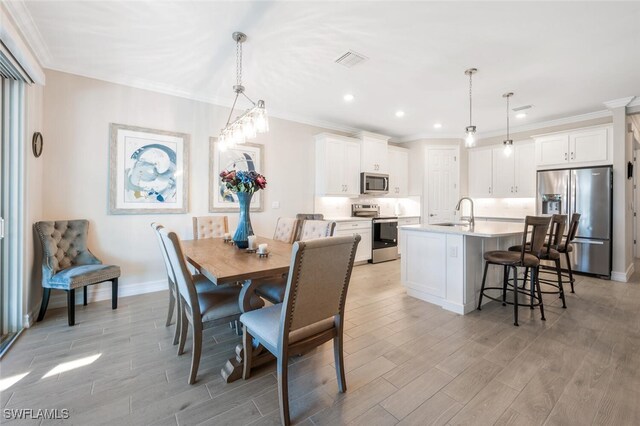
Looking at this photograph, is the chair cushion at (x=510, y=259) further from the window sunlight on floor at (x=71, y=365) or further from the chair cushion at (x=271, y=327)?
the window sunlight on floor at (x=71, y=365)

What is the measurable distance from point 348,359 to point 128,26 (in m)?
3.30

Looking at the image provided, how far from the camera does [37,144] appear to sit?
2805mm

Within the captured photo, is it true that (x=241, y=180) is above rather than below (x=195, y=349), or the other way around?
above

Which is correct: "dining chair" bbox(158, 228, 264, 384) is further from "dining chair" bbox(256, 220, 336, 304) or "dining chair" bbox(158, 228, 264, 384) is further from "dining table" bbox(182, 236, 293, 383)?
"dining chair" bbox(256, 220, 336, 304)

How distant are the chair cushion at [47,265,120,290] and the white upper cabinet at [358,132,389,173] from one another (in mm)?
4219

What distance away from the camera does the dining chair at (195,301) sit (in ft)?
5.70

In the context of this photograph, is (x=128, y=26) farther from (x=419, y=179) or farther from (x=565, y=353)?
(x=419, y=179)

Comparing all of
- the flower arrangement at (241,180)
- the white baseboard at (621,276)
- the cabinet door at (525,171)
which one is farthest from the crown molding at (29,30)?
the white baseboard at (621,276)

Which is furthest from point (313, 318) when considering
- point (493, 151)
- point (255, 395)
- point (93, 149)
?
point (493, 151)

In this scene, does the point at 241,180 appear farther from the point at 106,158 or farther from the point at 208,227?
the point at 106,158

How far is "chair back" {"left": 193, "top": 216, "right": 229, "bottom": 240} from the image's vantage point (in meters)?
3.46

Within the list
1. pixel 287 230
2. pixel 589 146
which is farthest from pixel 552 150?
pixel 287 230

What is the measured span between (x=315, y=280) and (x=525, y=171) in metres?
5.59

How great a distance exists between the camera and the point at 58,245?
2.94 m
